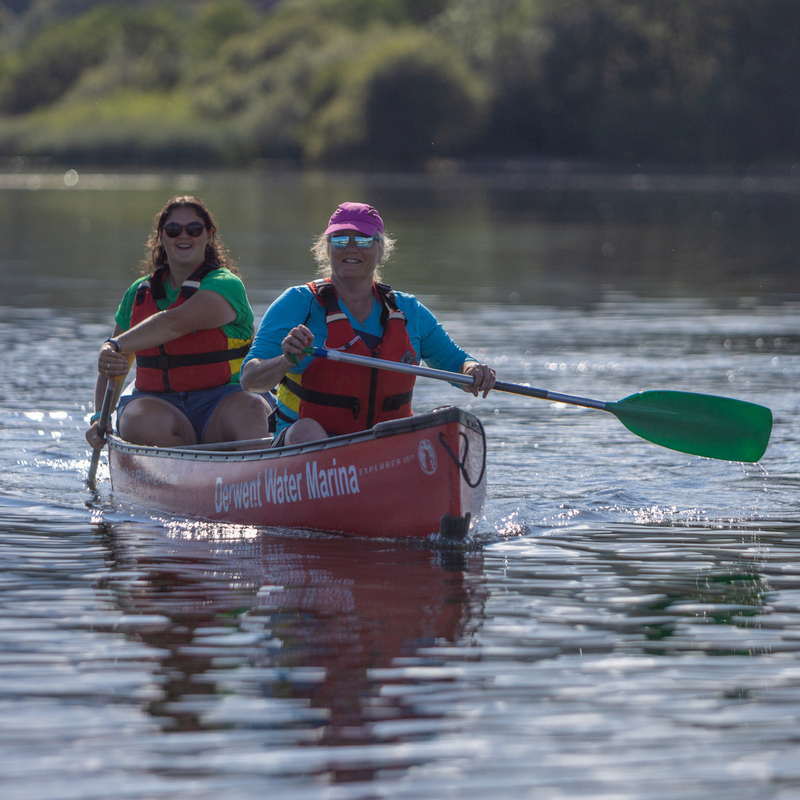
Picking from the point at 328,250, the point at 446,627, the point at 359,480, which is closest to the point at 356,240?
the point at 328,250

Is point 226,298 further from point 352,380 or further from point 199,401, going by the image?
point 352,380

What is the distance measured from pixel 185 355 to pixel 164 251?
0.52m

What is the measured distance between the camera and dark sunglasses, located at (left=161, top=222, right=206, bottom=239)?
6312mm

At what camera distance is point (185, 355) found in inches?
256

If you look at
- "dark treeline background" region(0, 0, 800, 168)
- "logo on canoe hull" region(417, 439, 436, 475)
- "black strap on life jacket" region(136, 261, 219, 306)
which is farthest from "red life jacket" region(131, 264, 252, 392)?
"dark treeline background" region(0, 0, 800, 168)

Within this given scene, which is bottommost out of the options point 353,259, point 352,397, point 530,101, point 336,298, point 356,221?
point 352,397

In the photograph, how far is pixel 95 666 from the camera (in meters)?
4.11

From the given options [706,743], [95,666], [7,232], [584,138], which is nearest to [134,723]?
[95,666]

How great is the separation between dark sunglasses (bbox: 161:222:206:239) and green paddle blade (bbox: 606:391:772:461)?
2006 millimetres

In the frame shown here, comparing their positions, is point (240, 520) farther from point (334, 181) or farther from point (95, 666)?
point (334, 181)

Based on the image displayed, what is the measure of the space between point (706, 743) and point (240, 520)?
3.01 metres

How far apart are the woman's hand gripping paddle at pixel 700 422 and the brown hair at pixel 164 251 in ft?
5.68

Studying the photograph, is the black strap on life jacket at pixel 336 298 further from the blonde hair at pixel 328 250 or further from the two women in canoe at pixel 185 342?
the two women in canoe at pixel 185 342

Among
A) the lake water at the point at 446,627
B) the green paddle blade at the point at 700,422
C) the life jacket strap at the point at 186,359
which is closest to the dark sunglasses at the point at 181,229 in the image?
the life jacket strap at the point at 186,359
